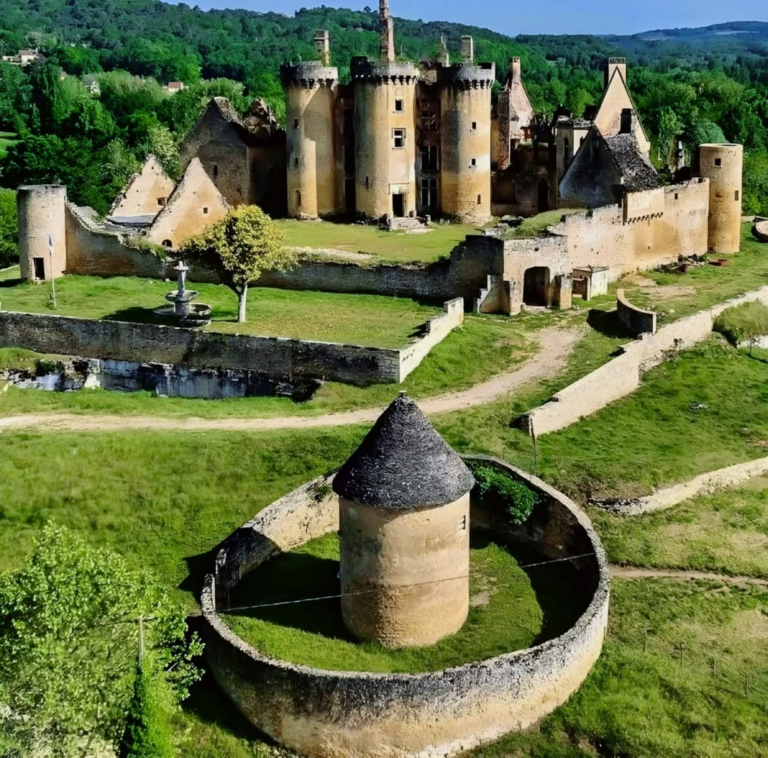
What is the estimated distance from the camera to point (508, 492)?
26672 millimetres

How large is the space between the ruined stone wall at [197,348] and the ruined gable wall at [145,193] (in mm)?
14317

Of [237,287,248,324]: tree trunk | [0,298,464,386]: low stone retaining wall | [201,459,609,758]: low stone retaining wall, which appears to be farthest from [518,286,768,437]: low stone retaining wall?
[237,287,248,324]: tree trunk

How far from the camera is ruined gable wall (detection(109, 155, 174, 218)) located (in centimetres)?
5253

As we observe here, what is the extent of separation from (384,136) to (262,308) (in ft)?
60.8

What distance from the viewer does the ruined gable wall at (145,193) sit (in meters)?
52.5

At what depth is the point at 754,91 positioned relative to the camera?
431ft

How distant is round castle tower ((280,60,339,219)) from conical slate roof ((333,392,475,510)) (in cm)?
3620

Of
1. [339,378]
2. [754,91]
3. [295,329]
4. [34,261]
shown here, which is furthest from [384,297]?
[754,91]

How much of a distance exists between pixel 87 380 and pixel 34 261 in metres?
10.8

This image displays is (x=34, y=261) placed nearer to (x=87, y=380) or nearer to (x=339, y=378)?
(x=87, y=380)

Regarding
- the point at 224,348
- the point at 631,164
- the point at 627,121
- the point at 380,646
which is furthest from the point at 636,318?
the point at 380,646

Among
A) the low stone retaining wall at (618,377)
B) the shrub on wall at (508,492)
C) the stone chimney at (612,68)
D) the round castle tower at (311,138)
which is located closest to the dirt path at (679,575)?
the shrub on wall at (508,492)

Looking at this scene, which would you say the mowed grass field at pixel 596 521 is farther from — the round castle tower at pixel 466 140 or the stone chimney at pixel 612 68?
the stone chimney at pixel 612 68

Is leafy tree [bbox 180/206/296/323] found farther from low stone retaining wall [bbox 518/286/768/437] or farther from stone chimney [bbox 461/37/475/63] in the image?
stone chimney [bbox 461/37/475/63]
